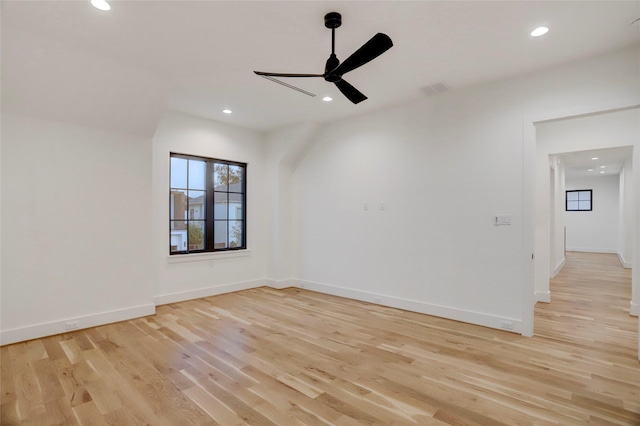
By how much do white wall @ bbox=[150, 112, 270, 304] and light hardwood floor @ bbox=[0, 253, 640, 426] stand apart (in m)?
0.79

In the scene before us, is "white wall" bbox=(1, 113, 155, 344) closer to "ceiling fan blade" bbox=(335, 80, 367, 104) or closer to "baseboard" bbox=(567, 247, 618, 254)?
"ceiling fan blade" bbox=(335, 80, 367, 104)

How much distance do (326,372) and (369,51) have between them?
2.64 metres

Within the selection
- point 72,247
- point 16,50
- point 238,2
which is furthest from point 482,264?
point 16,50

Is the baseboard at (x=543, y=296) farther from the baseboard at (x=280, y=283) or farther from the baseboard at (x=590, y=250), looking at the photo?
the baseboard at (x=590, y=250)

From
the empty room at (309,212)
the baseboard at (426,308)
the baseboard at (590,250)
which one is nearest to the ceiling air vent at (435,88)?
the empty room at (309,212)

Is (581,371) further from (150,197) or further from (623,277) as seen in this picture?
(623,277)

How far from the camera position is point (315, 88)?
409 cm

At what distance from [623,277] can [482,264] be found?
5493 millimetres

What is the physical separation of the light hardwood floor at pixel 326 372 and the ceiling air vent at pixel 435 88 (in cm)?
300

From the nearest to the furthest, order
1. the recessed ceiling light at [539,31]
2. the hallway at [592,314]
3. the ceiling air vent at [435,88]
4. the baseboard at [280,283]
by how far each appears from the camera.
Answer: the recessed ceiling light at [539,31], the hallway at [592,314], the ceiling air vent at [435,88], the baseboard at [280,283]

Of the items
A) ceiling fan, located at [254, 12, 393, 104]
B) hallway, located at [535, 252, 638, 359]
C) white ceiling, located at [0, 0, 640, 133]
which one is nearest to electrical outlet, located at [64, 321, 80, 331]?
white ceiling, located at [0, 0, 640, 133]

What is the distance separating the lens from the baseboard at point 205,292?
16.0ft

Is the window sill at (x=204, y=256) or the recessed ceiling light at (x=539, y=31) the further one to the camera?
the window sill at (x=204, y=256)

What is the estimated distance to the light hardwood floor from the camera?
2.17 metres
